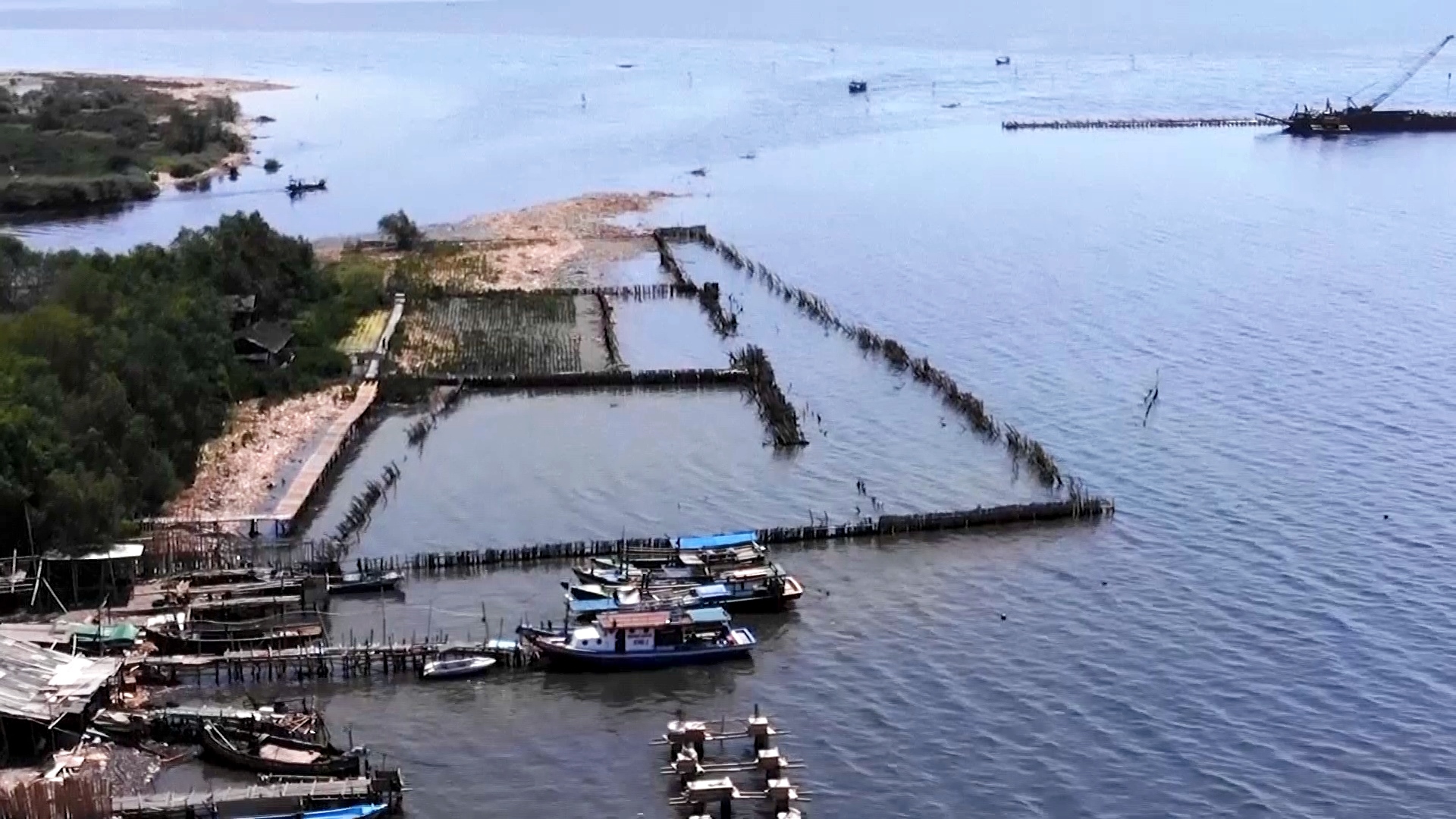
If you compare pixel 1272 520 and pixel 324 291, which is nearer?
pixel 1272 520

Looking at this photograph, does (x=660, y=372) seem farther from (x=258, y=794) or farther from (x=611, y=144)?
(x=611, y=144)

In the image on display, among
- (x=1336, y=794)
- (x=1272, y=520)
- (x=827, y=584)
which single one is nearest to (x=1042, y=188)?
(x=1272, y=520)

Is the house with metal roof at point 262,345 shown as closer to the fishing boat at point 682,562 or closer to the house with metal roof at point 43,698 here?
the fishing boat at point 682,562

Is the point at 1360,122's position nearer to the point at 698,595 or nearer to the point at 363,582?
the point at 698,595

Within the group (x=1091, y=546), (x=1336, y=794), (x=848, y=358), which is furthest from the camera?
(x=848, y=358)

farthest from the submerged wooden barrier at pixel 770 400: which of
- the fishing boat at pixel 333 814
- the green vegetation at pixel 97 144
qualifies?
the green vegetation at pixel 97 144
